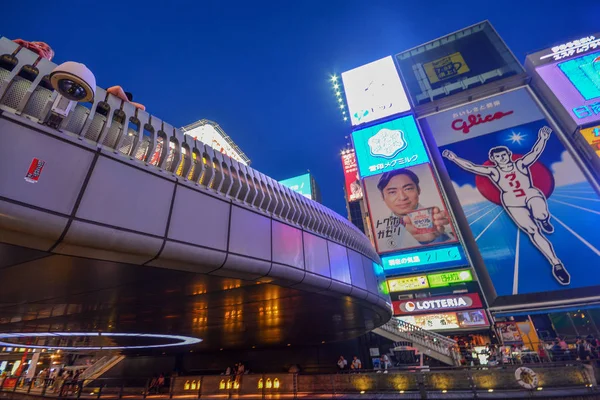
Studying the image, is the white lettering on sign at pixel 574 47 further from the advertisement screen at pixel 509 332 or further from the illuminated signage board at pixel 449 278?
the advertisement screen at pixel 509 332

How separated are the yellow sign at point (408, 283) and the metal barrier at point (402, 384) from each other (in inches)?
800

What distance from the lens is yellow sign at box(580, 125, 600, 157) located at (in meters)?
30.2

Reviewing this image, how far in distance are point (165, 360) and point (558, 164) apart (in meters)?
43.1

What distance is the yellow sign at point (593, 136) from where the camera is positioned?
3021cm

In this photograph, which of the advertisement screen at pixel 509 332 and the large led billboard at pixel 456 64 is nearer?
the advertisement screen at pixel 509 332

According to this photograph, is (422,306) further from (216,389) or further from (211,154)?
(211,154)

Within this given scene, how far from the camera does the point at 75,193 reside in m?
3.70

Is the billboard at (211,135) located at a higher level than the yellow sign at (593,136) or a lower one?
higher

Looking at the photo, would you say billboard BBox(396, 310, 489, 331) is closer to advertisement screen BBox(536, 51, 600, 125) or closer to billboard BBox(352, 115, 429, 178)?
billboard BBox(352, 115, 429, 178)

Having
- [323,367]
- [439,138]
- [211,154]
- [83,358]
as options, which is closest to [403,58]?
[439,138]

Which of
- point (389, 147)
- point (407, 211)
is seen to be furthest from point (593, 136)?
point (389, 147)

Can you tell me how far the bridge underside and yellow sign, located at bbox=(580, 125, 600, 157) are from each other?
34459 millimetres

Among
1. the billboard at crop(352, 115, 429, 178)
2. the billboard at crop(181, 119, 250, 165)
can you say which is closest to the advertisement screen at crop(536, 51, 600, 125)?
the billboard at crop(352, 115, 429, 178)

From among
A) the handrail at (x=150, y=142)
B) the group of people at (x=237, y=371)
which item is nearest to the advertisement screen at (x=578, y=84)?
the handrail at (x=150, y=142)
